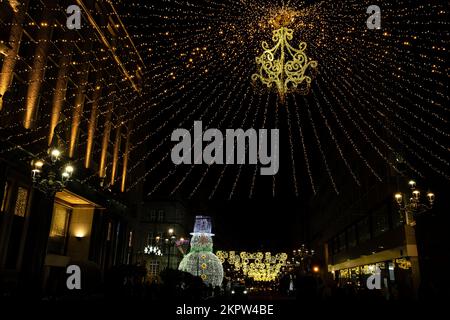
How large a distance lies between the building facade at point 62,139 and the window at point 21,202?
0.05 meters

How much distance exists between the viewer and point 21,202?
18.2 m

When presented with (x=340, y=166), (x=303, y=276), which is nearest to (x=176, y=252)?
(x=340, y=166)

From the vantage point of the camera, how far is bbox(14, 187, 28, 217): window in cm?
1783

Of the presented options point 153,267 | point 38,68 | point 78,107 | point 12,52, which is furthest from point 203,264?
point 153,267

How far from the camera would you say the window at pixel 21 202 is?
17828 mm

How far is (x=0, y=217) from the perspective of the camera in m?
16.3

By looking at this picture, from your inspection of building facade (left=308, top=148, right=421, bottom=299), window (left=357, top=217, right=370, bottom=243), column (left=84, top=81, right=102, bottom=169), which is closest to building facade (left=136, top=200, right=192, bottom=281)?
building facade (left=308, top=148, right=421, bottom=299)

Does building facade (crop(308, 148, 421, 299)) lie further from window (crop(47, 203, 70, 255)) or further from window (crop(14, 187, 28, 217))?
window (crop(47, 203, 70, 255))

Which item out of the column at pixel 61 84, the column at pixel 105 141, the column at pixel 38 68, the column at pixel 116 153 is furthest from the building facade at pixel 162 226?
the column at pixel 38 68

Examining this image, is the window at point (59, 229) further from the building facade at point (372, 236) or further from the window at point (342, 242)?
the window at point (342, 242)

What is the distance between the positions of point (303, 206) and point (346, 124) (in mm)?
46589

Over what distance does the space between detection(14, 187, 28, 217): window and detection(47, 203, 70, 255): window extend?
4932 mm
